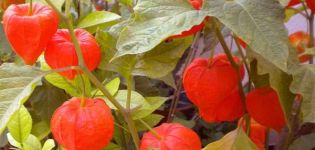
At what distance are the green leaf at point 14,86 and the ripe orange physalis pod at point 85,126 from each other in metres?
0.04

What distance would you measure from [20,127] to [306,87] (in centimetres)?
33

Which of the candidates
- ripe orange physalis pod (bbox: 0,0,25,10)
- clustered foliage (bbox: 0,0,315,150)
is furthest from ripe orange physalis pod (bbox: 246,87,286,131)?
ripe orange physalis pod (bbox: 0,0,25,10)

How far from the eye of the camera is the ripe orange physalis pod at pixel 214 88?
62cm

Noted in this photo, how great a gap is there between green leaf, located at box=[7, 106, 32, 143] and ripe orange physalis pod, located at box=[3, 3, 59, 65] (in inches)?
5.2

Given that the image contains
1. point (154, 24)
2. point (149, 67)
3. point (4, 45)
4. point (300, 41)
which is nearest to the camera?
point (154, 24)

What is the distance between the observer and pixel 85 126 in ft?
1.62

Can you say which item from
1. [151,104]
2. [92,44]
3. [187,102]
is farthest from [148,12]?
[187,102]

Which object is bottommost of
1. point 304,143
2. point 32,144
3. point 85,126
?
point 304,143

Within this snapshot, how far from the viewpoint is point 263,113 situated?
0.62 meters

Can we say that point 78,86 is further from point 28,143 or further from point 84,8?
point 84,8

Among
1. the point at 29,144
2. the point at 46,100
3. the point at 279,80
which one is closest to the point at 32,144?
the point at 29,144

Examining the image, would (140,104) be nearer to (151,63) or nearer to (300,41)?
(151,63)

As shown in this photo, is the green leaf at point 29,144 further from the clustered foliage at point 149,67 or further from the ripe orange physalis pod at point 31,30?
the ripe orange physalis pod at point 31,30

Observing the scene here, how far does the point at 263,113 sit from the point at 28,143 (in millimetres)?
289
